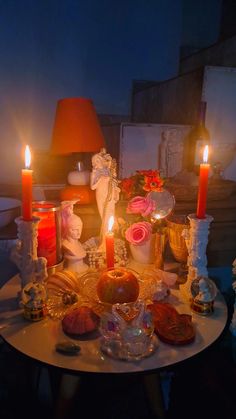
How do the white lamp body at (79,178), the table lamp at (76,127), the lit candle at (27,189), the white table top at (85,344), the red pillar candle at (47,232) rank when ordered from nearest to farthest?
the white table top at (85,344), the lit candle at (27,189), the red pillar candle at (47,232), the white lamp body at (79,178), the table lamp at (76,127)

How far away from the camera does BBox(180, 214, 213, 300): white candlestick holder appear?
0.85 meters

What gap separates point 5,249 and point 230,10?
6.34 feet

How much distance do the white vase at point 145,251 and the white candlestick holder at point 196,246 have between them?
151 millimetres

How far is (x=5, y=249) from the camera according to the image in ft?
3.96

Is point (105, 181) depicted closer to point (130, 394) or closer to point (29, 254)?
point (29, 254)

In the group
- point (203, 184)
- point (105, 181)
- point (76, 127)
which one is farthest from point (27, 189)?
point (76, 127)

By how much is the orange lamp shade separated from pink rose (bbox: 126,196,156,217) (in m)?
0.72

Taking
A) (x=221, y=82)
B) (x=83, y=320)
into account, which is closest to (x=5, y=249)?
(x=83, y=320)

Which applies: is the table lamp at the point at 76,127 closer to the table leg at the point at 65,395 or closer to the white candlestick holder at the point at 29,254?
the white candlestick holder at the point at 29,254

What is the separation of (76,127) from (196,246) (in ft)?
3.10

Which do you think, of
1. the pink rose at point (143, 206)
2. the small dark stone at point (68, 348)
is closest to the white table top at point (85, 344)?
the small dark stone at point (68, 348)

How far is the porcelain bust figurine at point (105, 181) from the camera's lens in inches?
39.3

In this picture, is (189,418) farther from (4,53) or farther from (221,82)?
(4,53)

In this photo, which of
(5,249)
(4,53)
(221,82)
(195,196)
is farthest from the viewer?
(4,53)
